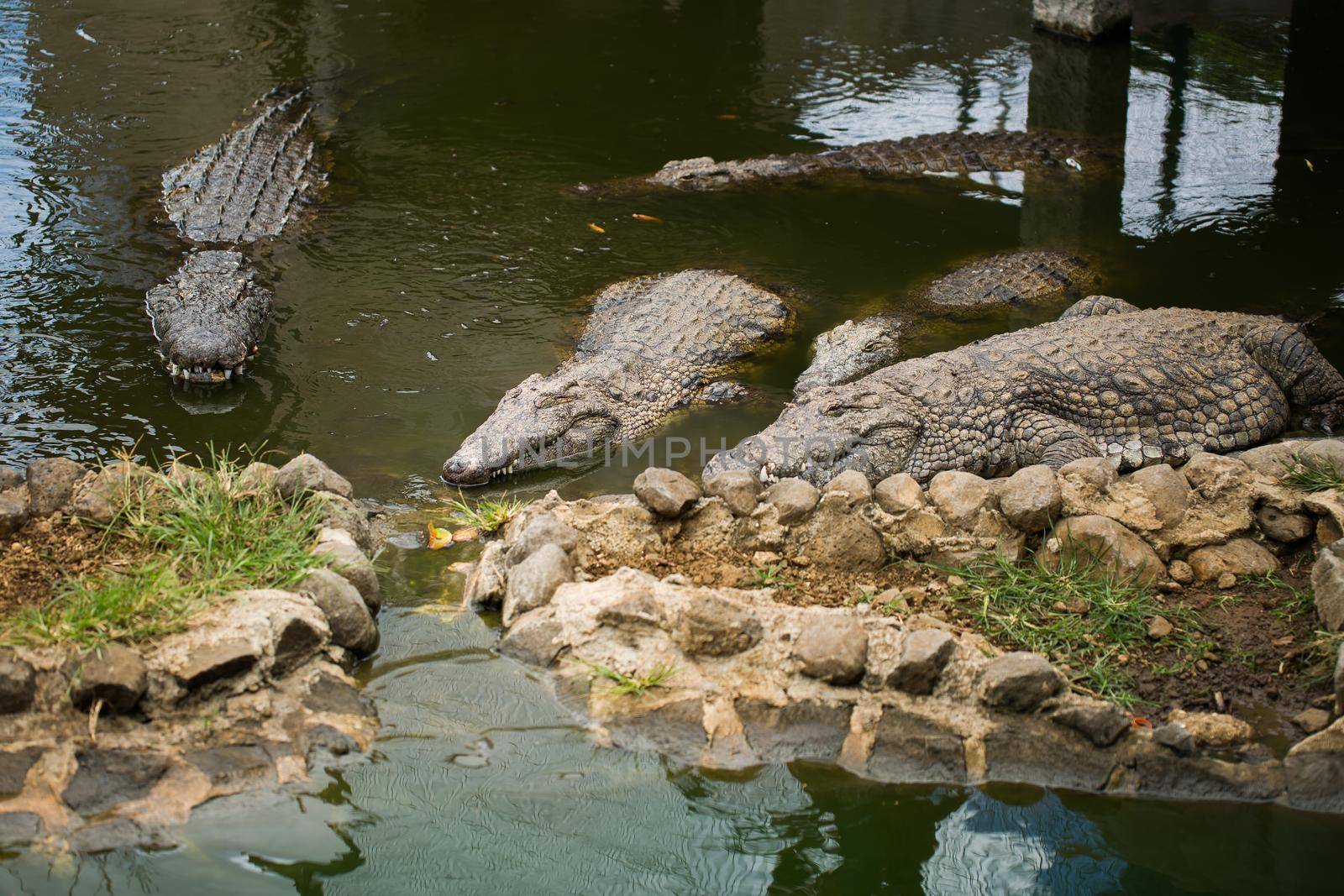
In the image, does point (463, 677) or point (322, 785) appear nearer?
point (322, 785)

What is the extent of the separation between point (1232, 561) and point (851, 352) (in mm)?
2642

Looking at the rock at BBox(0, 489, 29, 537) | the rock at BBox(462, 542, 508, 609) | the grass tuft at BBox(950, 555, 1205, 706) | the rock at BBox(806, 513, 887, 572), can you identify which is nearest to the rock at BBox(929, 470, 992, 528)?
the grass tuft at BBox(950, 555, 1205, 706)

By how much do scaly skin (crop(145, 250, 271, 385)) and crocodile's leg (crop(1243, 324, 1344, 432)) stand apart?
18.1 ft

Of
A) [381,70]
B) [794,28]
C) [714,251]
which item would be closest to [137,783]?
[714,251]

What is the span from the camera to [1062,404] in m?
5.60

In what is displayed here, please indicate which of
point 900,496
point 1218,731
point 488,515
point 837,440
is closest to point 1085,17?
point 837,440

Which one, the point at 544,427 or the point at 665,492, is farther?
the point at 544,427

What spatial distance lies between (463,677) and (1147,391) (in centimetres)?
373

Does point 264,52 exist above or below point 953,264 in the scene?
above

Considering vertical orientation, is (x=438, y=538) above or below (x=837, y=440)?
below

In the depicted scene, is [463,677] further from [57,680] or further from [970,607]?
[970,607]

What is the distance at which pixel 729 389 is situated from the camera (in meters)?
6.50

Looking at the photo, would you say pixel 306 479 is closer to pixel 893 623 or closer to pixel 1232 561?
pixel 893 623

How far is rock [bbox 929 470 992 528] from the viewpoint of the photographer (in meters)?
4.31
